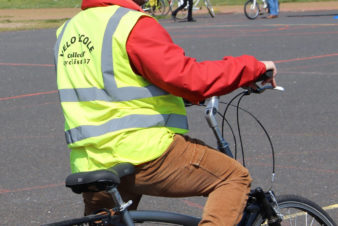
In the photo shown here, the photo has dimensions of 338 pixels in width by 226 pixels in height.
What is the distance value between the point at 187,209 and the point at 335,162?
1824mm

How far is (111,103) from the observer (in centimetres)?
316

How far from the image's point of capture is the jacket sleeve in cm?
306

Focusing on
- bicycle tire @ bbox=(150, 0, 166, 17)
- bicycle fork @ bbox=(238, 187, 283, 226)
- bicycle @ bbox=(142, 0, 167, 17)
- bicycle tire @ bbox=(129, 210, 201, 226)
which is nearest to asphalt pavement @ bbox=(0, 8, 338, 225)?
bicycle fork @ bbox=(238, 187, 283, 226)

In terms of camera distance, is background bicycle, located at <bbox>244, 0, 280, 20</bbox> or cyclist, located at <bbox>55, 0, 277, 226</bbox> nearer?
cyclist, located at <bbox>55, 0, 277, 226</bbox>

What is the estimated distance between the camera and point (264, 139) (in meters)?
7.72

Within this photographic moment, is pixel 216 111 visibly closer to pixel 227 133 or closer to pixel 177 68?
pixel 177 68

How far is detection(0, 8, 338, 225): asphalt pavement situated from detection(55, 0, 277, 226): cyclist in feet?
7.95

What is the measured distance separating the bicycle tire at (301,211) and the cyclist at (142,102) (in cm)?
50

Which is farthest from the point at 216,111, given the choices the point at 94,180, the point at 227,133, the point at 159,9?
the point at 159,9

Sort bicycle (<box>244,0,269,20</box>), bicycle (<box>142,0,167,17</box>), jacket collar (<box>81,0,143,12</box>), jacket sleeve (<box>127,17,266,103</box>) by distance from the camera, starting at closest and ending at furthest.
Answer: jacket sleeve (<box>127,17,266,103</box>) < jacket collar (<box>81,0,143,12</box>) < bicycle (<box>244,0,269,20</box>) < bicycle (<box>142,0,167,17</box>)

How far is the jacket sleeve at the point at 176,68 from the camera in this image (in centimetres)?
306

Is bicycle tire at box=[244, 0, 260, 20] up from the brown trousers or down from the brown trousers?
down

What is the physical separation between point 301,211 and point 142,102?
1.21 m

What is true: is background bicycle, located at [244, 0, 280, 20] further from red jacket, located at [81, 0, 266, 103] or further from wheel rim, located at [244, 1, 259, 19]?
red jacket, located at [81, 0, 266, 103]
